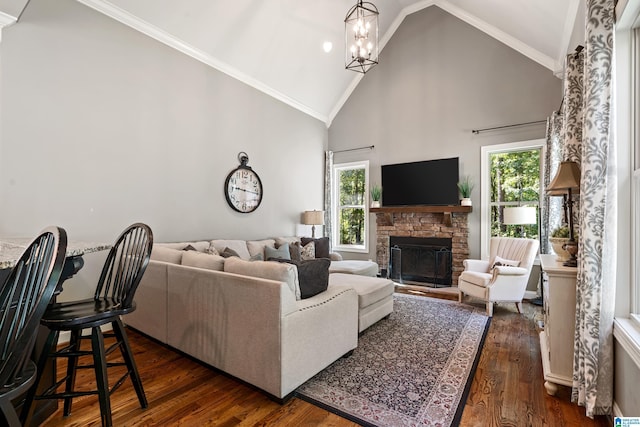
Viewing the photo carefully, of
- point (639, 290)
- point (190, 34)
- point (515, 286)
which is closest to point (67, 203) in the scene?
point (190, 34)

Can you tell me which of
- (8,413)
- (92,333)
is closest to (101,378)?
(92,333)

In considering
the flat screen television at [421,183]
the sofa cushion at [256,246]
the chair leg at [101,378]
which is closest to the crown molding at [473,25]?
the flat screen television at [421,183]

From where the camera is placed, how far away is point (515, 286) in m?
3.80

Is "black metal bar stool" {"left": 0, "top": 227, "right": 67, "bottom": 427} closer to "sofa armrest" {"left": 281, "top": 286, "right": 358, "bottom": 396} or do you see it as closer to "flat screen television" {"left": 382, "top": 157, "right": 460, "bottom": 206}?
"sofa armrest" {"left": 281, "top": 286, "right": 358, "bottom": 396}

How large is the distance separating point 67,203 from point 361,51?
3333 millimetres

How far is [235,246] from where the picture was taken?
4332 millimetres

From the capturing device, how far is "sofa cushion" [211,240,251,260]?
13.5 ft

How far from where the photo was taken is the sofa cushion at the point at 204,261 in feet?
8.23

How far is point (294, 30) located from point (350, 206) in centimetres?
346

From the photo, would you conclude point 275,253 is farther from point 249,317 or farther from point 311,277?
point 249,317

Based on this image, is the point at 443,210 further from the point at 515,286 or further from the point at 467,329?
the point at 467,329

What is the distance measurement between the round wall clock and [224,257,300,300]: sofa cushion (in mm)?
2573

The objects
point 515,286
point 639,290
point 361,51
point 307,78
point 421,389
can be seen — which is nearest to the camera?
point 639,290

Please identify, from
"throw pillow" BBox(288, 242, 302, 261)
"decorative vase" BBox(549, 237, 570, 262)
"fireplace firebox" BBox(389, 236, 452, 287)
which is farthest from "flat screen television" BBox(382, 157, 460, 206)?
"decorative vase" BBox(549, 237, 570, 262)
